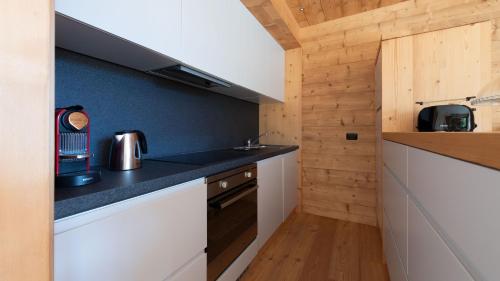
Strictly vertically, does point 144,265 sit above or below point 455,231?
below

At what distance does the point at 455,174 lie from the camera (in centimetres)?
48

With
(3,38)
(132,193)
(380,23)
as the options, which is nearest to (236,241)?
(132,193)

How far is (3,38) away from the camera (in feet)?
1.13

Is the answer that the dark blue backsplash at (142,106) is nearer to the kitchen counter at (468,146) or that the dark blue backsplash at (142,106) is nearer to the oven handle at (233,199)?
the oven handle at (233,199)

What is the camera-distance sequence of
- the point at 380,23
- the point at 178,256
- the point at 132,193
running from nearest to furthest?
the point at 132,193 → the point at 178,256 → the point at 380,23

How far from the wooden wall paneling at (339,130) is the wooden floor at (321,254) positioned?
28 centimetres

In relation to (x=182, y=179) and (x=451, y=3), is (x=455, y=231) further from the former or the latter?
(x=451, y=3)

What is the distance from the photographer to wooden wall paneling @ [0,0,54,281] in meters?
0.35

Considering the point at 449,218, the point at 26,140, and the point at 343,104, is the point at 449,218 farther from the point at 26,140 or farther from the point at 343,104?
the point at 343,104

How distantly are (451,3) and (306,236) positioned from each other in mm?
2689

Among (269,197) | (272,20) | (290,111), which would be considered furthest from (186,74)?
(290,111)

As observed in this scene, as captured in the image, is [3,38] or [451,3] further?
[451,3]

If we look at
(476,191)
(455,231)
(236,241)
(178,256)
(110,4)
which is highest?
(110,4)

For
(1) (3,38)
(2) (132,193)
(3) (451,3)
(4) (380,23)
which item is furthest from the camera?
(4) (380,23)
